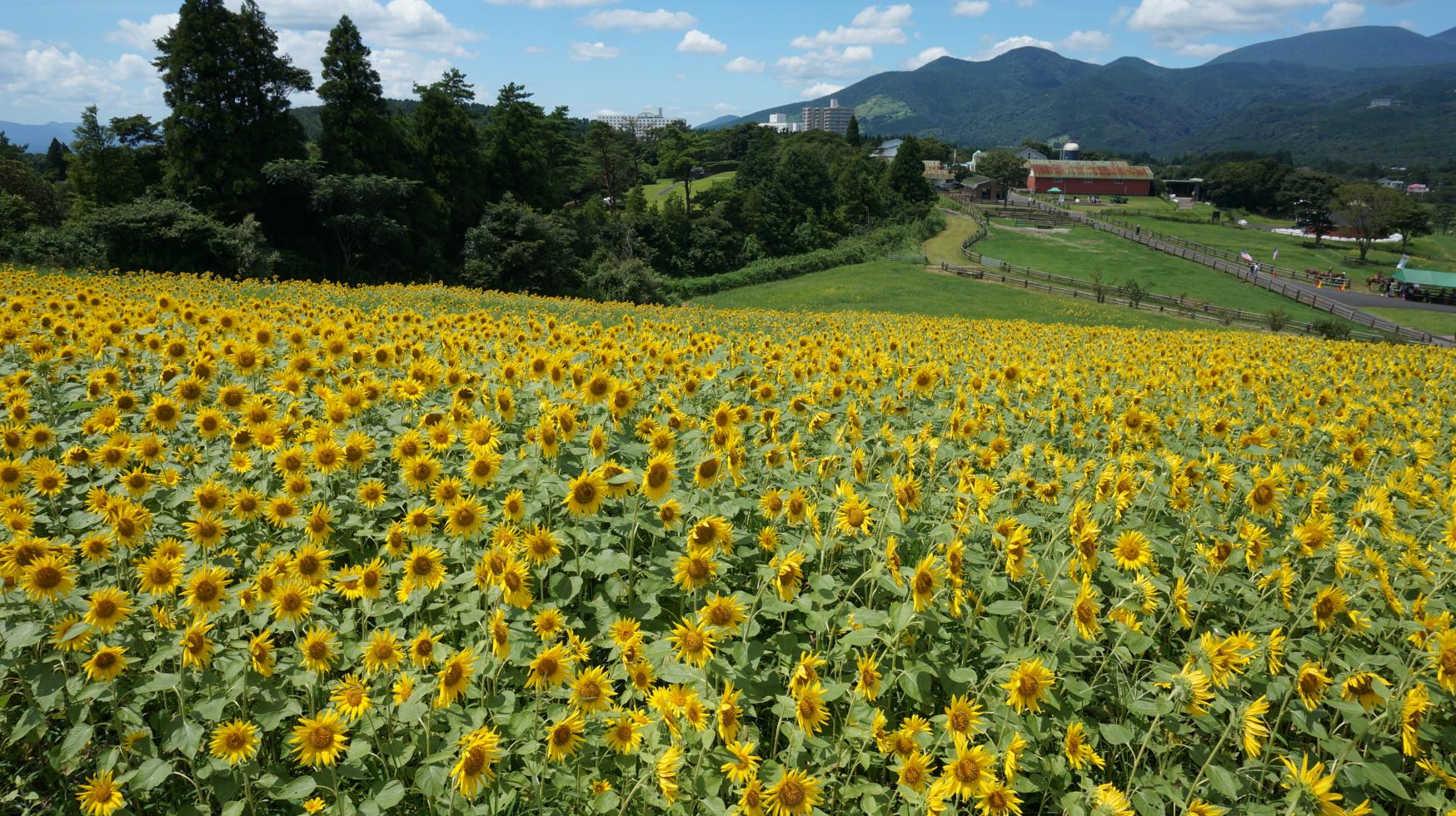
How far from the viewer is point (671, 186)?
98312mm

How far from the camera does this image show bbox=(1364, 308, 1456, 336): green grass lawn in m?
42.3

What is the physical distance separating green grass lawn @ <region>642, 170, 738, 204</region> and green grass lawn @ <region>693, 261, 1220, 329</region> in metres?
42.2

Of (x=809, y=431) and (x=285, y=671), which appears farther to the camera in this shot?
(x=809, y=431)

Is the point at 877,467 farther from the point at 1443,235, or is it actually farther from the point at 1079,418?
the point at 1443,235

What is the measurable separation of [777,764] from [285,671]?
211 cm

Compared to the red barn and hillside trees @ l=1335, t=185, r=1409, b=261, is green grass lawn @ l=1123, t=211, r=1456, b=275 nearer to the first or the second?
hillside trees @ l=1335, t=185, r=1409, b=261

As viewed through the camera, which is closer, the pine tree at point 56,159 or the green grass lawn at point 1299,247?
the green grass lawn at point 1299,247

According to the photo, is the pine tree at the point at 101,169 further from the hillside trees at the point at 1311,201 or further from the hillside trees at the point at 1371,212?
the hillside trees at the point at 1311,201

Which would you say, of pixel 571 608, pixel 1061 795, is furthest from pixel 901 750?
pixel 571 608

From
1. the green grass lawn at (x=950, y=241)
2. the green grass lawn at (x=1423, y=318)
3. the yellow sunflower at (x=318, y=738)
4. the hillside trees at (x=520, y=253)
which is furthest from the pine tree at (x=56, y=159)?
the green grass lawn at (x=1423, y=318)

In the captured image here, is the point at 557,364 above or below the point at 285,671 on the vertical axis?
above

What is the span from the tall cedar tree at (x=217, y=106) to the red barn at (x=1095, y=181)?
136989mm

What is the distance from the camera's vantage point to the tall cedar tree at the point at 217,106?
3086cm

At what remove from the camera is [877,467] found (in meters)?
4.14
